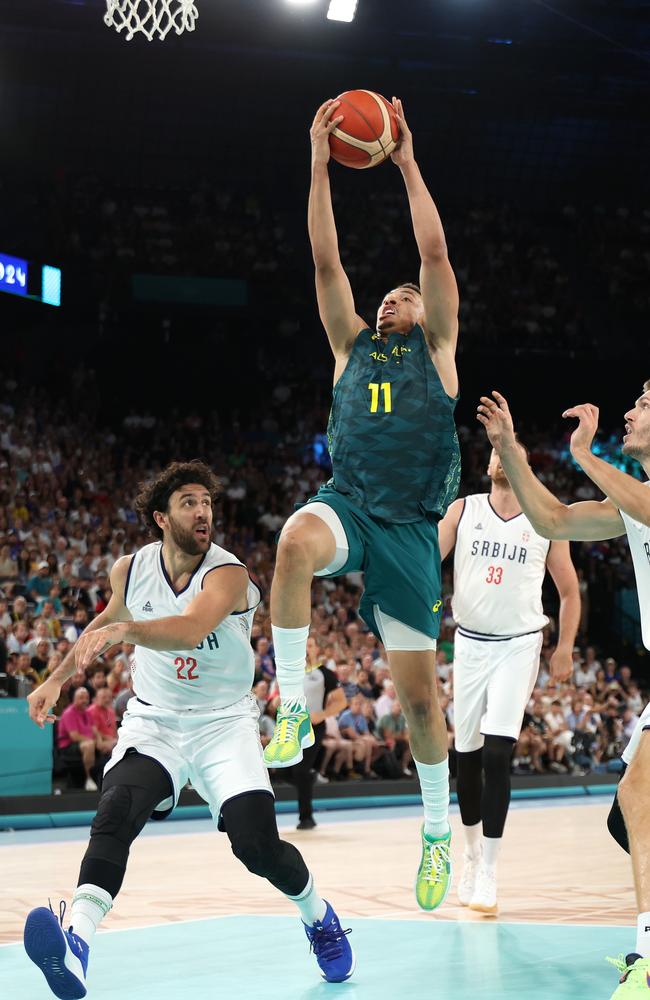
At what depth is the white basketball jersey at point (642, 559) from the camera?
15.2ft

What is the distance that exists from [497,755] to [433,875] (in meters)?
1.45

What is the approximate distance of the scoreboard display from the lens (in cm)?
1556

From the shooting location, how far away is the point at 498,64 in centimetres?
2295

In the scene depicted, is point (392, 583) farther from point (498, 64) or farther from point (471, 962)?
point (498, 64)

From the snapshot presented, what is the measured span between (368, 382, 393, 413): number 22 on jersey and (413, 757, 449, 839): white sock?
5.27 feet

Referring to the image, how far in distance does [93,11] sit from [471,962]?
19.0 meters

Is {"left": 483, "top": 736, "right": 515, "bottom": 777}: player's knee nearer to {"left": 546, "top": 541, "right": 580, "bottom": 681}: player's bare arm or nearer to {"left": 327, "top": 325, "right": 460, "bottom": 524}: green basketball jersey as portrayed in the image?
{"left": 546, "top": 541, "right": 580, "bottom": 681}: player's bare arm

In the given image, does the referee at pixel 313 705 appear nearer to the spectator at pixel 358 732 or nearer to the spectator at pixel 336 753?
the spectator at pixel 336 753

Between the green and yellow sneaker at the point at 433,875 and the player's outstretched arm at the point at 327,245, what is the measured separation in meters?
2.23

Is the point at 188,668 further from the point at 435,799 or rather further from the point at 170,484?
the point at 435,799

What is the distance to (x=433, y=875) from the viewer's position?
536cm

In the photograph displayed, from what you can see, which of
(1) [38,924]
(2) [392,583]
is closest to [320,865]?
(2) [392,583]

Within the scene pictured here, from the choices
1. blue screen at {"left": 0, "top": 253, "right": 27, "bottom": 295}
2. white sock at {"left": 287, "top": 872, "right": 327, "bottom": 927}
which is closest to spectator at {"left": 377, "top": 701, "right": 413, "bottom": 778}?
blue screen at {"left": 0, "top": 253, "right": 27, "bottom": 295}

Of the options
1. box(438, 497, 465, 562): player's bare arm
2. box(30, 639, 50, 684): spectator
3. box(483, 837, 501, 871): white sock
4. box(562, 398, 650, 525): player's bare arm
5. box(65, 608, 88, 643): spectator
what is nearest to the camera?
box(562, 398, 650, 525): player's bare arm
